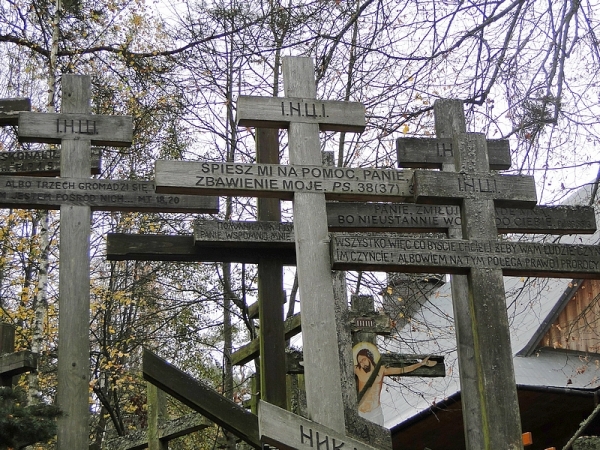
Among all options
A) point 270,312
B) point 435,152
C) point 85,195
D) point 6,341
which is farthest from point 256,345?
point 435,152

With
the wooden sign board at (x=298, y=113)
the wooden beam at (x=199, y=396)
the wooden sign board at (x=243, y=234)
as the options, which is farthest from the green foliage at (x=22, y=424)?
the wooden sign board at (x=298, y=113)

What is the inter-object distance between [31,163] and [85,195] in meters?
0.67

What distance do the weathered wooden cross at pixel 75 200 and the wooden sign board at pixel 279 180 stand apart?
151 centimetres

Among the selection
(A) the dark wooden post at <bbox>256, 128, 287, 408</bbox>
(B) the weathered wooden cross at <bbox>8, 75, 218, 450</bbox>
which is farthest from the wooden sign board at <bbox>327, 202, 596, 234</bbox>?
(B) the weathered wooden cross at <bbox>8, 75, 218, 450</bbox>

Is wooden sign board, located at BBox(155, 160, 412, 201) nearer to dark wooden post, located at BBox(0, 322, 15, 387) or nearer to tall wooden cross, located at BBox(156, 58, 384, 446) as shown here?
tall wooden cross, located at BBox(156, 58, 384, 446)

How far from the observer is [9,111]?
23.9ft

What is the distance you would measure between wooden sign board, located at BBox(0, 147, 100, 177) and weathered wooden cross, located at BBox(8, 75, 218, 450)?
9.1 inches

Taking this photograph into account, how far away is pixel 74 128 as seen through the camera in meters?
6.89

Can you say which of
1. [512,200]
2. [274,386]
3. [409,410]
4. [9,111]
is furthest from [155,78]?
[512,200]

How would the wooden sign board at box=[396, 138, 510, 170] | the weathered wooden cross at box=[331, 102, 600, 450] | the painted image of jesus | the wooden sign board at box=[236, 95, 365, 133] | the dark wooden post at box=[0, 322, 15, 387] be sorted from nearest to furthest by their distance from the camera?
1. the weathered wooden cross at box=[331, 102, 600, 450]
2. the wooden sign board at box=[236, 95, 365, 133]
3. the wooden sign board at box=[396, 138, 510, 170]
4. the dark wooden post at box=[0, 322, 15, 387]
5. the painted image of jesus

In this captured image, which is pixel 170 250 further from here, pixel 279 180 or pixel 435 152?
pixel 435 152

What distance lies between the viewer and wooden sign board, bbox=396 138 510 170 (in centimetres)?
654

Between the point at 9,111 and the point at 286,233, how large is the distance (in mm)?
2519

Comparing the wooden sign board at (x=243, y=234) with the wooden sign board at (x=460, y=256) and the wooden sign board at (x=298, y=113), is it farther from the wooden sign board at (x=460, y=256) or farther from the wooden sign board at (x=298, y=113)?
the wooden sign board at (x=460, y=256)
